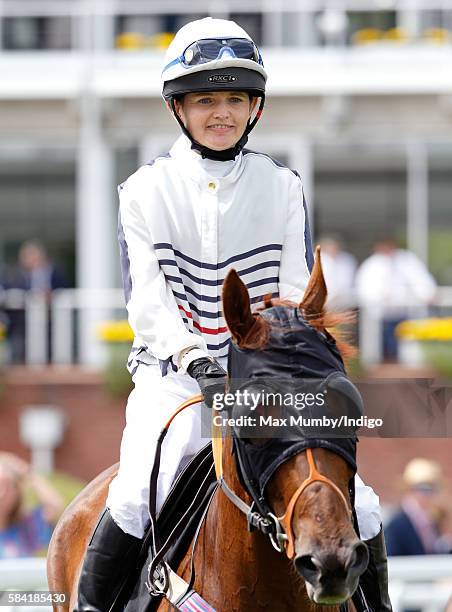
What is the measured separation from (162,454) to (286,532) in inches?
36.0

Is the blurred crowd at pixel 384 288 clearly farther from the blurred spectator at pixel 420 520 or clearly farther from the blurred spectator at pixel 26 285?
the blurred spectator at pixel 420 520

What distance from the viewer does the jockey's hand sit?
321cm

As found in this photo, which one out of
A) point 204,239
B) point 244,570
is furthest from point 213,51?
point 244,570

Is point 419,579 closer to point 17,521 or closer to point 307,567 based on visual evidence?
point 17,521

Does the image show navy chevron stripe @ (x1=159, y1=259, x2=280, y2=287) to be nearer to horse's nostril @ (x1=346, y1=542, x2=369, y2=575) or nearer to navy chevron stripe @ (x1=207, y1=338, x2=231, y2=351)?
navy chevron stripe @ (x1=207, y1=338, x2=231, y2=351)

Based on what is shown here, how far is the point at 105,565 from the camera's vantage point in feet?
12.3

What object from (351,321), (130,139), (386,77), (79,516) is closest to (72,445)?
(130,139)

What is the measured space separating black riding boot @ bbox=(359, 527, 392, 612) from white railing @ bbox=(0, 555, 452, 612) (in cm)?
190

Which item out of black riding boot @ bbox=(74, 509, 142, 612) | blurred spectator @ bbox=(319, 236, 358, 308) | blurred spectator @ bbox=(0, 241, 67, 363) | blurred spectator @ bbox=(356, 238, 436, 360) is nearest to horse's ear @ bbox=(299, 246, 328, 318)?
black riding boot @ bbox=(74, 509, 142, 612)

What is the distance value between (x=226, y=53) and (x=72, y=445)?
12.6 meters

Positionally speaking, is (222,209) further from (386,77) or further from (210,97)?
(386,77)

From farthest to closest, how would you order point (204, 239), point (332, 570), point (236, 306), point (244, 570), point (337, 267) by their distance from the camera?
point (337, 267)
point (204, 239)
point (244, 570)
point (236, 306)
point (332, 570)

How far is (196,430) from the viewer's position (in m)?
3.75

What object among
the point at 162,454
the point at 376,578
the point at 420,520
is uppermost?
the point at 162,454
